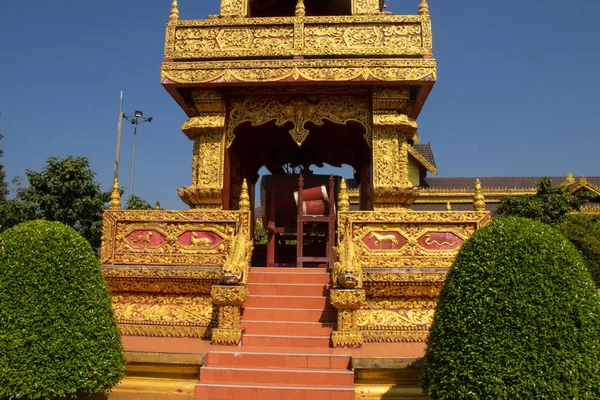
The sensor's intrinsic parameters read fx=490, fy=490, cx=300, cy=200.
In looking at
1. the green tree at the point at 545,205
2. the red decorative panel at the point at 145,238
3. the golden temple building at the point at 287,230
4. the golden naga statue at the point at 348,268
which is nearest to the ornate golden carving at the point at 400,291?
the golden temple building at the point at 287,230

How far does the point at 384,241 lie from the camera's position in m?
7.65

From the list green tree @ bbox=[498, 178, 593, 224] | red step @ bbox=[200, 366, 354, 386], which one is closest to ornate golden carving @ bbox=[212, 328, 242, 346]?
red step @ bbox=[200, 366, 354, 386]

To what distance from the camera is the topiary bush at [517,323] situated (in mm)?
3887

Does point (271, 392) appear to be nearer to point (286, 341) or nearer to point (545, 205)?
point (286, 341)

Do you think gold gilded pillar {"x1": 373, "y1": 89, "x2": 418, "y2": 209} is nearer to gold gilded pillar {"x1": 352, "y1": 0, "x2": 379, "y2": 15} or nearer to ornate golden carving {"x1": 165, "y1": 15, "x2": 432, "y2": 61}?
ornate golden carving {"x1": 165, "y1": 15, "x2": 432, "y2": 61}

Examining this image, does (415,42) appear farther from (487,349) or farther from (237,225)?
(487,349)

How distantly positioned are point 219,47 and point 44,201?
8254 mm

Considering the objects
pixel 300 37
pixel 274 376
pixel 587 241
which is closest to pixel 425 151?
pixel 587 241

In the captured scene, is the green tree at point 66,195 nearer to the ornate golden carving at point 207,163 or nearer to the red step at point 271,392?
the ornate golden carving at point 207,163

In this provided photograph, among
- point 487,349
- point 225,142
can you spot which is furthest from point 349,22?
point 487,349

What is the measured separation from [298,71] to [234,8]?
248 cm

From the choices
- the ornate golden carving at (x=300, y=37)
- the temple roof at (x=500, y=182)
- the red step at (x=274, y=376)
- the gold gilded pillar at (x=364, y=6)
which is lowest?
the red step at (x=274, y=376)

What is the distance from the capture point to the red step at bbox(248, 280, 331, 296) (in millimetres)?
7553

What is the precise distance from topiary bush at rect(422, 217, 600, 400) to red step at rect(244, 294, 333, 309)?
115 inches
